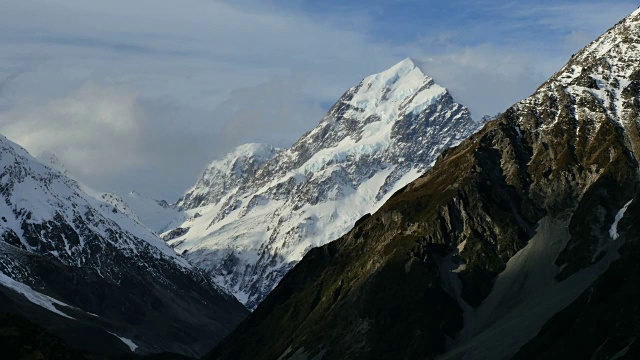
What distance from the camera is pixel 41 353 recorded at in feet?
524

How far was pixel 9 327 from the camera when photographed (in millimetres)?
166750

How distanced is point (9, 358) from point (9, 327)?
11.0 m

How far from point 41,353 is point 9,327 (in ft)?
32.2

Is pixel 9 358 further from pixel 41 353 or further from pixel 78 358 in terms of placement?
pixel 78 358

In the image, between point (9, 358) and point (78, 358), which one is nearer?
point (9, 358)

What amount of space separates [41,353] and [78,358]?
11.0 metres

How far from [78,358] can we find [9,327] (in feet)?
36.4

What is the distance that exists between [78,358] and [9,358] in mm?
15259

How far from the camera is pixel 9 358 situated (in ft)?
513

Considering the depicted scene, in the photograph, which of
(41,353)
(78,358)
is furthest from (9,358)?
(78,358)

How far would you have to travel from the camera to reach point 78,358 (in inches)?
6698

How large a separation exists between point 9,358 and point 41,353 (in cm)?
483

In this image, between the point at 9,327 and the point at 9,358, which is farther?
the point at 9,327
